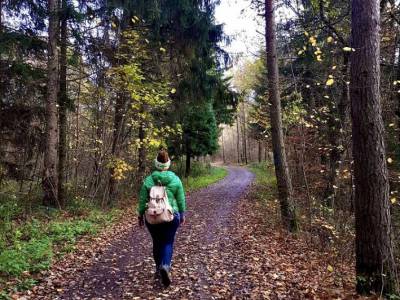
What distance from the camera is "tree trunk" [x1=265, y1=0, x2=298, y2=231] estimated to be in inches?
392

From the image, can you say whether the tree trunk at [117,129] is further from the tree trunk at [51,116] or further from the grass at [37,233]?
the tree trunk at [51,116]

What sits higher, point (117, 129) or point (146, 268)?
point (117, 129)

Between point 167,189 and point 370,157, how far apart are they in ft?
9.63

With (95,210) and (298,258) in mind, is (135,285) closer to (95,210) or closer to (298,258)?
(298,258)

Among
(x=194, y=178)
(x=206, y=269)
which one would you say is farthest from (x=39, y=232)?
(x=194, y=178)

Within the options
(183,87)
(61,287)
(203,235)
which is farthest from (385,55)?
(61,287)

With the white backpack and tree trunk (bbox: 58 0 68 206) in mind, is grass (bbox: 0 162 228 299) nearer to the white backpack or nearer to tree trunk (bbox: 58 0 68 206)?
tree trunk (bbox: 58 0 68 206)

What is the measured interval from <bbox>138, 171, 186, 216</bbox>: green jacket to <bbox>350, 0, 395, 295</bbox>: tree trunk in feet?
8.57

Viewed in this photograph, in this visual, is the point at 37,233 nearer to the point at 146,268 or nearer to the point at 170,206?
the point at 146,268

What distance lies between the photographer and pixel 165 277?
586cm

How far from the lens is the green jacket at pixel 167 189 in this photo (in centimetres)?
596

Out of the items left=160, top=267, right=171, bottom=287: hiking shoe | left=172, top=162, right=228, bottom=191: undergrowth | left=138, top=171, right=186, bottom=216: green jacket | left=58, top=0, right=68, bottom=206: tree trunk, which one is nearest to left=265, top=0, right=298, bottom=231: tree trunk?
left=138, top=171, right=186, bottom=216: green jacket

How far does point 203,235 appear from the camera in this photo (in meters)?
9.84

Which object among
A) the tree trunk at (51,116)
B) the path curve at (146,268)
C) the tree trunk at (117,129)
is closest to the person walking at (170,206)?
the path curve at (146,268)
